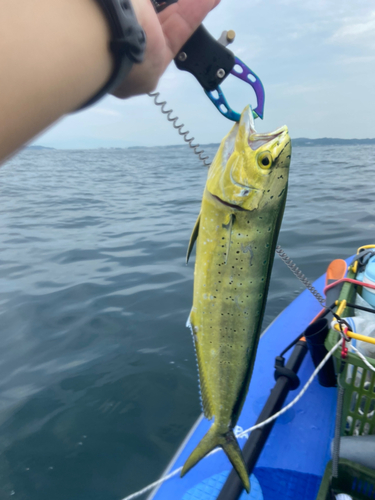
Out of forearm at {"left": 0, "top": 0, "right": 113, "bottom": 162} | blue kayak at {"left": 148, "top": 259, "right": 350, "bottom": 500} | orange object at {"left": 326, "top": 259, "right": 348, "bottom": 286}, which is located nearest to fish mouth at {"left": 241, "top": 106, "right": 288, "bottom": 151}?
forearm at {"left": 0, "top": 0, "right": 113, "bottom": 162}

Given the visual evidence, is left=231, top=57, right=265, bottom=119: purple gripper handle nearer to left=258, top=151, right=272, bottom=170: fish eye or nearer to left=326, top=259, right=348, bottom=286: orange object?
left=258, top=151, right=272, bottom=170: fish eye

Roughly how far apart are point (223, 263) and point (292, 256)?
5.69 m

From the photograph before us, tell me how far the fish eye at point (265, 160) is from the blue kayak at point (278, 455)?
2.33 meters

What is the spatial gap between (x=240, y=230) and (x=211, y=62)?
0.75 meters

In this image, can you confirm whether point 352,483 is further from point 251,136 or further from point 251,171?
point 251,136

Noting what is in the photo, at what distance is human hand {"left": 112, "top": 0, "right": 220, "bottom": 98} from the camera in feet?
3.12

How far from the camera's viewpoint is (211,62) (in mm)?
1423

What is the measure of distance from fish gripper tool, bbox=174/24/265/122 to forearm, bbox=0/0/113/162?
0.76m

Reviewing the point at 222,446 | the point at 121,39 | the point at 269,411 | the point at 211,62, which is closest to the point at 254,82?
the point at 211,62

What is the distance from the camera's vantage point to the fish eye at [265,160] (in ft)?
4.82

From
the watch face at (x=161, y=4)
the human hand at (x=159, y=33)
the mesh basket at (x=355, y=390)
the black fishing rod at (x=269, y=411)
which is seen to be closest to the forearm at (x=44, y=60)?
the human hand at (x=159, y=33)

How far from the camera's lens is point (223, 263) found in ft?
4.89

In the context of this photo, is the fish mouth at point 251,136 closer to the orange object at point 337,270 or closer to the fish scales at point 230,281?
the fish scales at point 230,281

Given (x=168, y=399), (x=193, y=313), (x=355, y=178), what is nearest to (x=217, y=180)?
(x=193, y=313)
